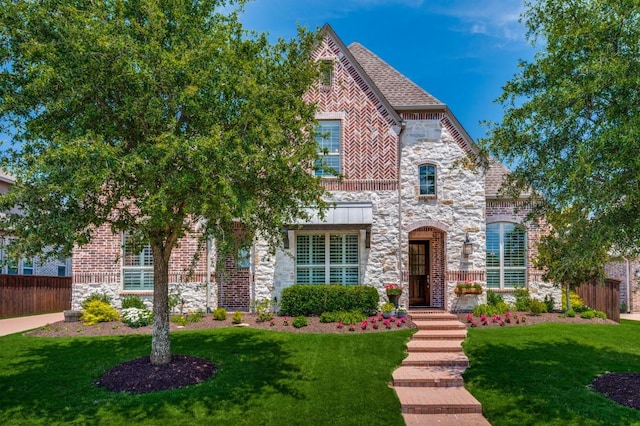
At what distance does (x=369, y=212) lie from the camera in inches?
596

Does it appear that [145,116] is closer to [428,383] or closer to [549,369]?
[428,383]

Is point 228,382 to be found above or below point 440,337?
below

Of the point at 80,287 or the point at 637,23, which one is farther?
the point at 80,287

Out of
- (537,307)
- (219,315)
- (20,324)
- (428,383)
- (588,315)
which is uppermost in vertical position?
(537,307)

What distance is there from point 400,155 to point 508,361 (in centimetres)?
804

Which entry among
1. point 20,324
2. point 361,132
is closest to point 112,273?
point 20,324

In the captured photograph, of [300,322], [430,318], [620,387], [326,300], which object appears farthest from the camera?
[326,300]

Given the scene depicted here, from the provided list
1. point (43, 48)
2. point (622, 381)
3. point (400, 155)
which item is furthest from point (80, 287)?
point (622, 381)

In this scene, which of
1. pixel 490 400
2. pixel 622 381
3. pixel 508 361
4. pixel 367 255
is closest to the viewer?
pixel 490 400

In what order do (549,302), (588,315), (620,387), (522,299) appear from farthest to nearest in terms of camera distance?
(549,302) → (522,299) → (588,315) → (620,387)

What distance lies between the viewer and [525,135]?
332 inches

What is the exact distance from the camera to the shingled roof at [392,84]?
1631 centimetres

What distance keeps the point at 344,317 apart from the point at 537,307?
6.91m

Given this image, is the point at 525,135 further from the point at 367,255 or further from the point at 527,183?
the point at 367,255
